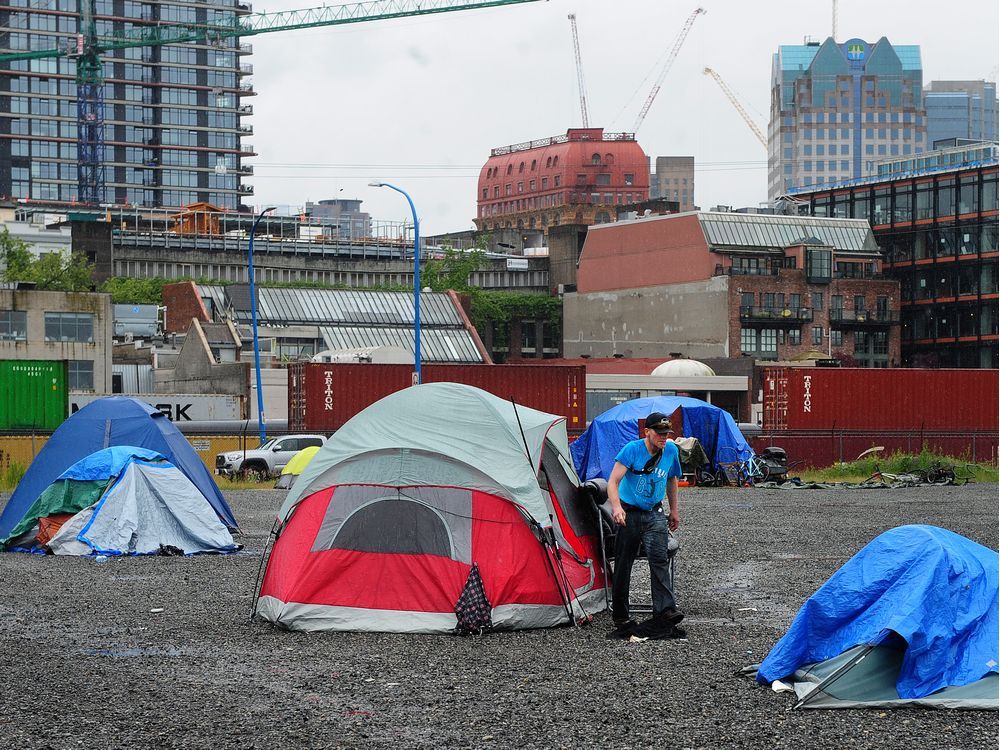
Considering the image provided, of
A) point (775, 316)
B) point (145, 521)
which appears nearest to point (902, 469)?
point (145, 521)

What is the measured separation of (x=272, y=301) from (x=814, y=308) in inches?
1317

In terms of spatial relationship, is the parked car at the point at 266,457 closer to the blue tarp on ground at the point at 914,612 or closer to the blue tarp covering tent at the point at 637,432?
the blue tarp covering tent at the point at 637,432

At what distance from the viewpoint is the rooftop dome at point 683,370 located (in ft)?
233

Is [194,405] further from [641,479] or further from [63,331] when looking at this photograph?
[641,479]

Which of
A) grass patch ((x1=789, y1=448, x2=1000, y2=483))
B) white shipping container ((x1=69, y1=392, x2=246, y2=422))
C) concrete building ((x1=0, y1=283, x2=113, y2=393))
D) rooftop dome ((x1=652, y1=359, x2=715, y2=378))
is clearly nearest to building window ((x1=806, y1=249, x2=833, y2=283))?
rooftop dome ((x1=652, y1=359, x2=715, y2=378))

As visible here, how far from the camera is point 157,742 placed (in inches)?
337

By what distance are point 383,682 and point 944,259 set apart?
9780 centimetres

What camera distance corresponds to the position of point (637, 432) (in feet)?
116

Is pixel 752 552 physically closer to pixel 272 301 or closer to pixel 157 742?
pixel 157 742

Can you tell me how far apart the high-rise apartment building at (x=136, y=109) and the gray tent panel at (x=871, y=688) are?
15012 centimetres

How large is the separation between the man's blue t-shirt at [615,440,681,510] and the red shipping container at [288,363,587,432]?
118ft

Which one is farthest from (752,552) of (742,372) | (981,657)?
(742,372)

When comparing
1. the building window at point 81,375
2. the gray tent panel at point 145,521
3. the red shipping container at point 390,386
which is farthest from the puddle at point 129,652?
the building window at point 81,375

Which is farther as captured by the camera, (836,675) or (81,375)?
(81,375)
